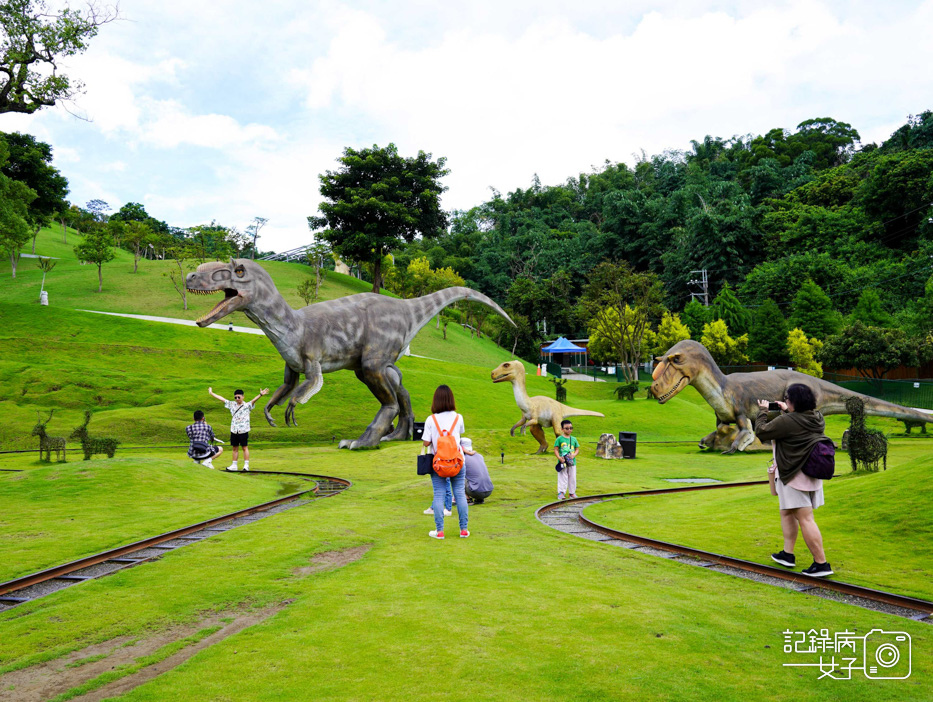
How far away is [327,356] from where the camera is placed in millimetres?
17203

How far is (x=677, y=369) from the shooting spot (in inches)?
710

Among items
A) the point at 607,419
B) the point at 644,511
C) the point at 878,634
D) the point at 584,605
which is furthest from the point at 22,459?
the point at 607,419

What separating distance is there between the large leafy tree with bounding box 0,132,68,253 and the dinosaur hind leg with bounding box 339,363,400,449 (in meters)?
32.7

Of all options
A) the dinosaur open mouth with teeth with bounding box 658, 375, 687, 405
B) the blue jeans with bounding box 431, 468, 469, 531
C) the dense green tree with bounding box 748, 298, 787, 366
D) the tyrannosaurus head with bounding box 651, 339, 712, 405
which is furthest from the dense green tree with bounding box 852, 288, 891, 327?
the blue jeans with bounding box 431, 468, 469, 531

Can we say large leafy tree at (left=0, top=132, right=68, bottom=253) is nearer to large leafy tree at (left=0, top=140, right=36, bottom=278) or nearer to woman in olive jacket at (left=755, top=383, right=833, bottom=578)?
large leafy tree at (left=0, top=140, right=36, bottom=278)

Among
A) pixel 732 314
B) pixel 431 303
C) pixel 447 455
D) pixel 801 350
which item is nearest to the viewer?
pixel 447 455

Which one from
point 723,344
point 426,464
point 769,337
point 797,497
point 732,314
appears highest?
point 732,314

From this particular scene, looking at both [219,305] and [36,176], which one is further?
[36,176]

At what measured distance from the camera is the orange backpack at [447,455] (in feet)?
23.1

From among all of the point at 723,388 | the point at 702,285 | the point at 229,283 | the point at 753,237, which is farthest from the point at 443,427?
the point at 753,237

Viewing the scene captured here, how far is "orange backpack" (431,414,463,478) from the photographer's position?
7051 millimetres

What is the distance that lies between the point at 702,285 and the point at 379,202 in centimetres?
3474

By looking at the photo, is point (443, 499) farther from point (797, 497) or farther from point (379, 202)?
point (379, 202)

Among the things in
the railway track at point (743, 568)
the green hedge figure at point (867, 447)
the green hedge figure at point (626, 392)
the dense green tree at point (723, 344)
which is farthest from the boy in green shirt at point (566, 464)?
the dense green tree at point (723, 344)
